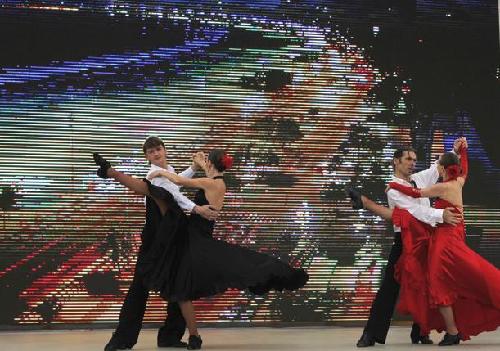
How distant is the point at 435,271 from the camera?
242 inches

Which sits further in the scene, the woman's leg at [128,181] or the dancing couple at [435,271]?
the dancing couple at [435,271]

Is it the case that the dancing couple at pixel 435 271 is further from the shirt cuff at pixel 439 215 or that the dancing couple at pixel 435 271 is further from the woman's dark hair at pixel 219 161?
the woman's dark hair at pixel 219 161

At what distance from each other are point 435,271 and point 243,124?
100 inches

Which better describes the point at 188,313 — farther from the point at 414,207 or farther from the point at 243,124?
the point at 243,124

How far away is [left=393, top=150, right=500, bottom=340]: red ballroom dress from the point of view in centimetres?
611

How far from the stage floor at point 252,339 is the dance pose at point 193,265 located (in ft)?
1.39

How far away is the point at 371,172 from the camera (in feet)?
27.0

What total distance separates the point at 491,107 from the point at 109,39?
11.9 ft

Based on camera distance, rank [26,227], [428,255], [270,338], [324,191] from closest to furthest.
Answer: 1. [428,255]
2. [270,338]
3. [26,227]
4. [324,191]

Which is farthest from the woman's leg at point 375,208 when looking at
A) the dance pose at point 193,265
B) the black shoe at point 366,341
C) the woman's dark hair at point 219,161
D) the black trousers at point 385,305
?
the woman's dark hair at point 219,161

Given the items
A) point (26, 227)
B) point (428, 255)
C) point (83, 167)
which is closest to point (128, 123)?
point (83, 167)

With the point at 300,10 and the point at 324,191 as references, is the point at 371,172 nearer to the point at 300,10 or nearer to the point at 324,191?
the point at 324,191

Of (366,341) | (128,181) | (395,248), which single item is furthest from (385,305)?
(128,181)

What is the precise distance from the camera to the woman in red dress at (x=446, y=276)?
6113 millimetres
